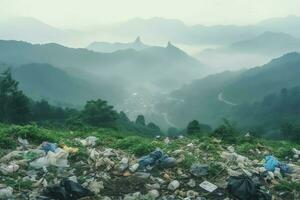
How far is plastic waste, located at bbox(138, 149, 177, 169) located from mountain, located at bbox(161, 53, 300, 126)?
116 m

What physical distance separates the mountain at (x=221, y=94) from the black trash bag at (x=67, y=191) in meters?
118

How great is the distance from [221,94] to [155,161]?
5957 inches

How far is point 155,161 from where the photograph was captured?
31.1 feet

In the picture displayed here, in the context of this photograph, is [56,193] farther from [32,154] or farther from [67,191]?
[32,154]

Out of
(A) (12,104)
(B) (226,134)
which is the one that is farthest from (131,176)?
(A) (12,104)

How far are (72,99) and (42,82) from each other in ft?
51.3

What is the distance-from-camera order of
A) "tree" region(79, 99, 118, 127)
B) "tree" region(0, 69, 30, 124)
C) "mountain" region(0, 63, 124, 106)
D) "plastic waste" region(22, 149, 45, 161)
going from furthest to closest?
"mountain" region(0, 63, 124, 106), "tree" region(0, 69, 30, 124), "tree" region(79, 99, 118, 127), "plastic waste" region(22, 149, 45, 161)

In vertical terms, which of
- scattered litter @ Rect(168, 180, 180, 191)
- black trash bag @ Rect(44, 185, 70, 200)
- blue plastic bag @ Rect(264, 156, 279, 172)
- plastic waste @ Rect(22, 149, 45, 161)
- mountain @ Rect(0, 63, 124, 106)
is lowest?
mountain @ Rect(0, 63, 124, 106)

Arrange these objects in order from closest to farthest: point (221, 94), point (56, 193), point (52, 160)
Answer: point (56, 193)
point (52, 160)
point (221, 94)

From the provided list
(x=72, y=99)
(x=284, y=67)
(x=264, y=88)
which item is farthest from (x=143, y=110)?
(x=284, y=67)

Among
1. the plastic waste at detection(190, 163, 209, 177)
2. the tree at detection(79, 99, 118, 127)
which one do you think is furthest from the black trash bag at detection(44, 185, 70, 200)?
the tree at detection(79, 99, 118, 127)

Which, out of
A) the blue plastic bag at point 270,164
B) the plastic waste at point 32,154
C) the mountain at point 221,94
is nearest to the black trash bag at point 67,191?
the plastic waste at point 32,154

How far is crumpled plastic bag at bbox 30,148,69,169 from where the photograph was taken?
907 centimetres

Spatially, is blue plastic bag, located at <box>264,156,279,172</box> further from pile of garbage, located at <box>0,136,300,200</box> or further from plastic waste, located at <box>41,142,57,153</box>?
plastic waste, located at <box>41,142,57,153</box>
